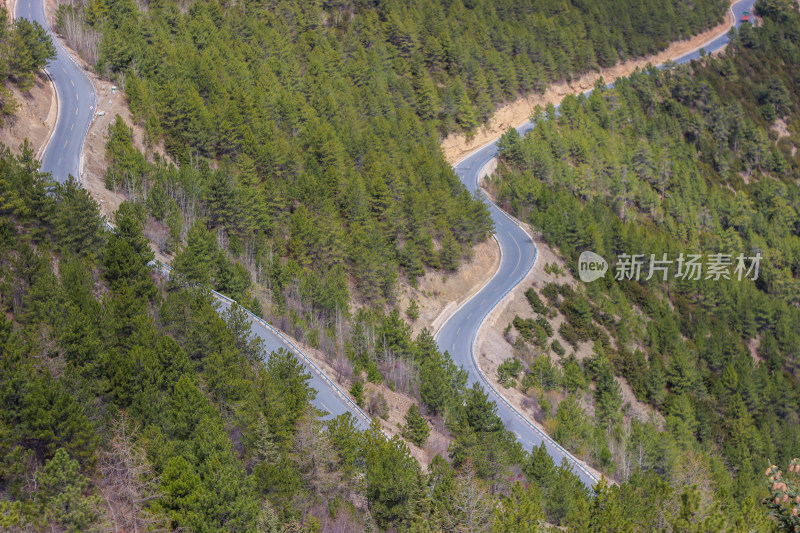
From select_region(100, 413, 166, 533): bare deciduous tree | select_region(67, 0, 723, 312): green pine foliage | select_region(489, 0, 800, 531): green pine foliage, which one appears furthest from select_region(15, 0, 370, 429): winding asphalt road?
select_region(489, 0, 800, 531): green pine foliage

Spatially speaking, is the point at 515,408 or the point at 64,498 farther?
the point at 515,408

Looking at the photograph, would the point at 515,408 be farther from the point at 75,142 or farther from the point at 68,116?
the point at 68,116

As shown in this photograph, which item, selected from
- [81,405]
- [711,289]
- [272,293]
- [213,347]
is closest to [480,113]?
[711,289]

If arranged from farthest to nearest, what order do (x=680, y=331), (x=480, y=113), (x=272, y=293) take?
1. (x=480, y=113)
2. (x=680, y=331)
3. (x=272, y=293)

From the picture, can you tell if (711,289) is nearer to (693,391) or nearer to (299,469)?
(693,391)

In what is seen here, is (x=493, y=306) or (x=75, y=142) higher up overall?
(x=75, y=142)

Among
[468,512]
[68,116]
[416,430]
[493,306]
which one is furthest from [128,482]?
[493,306]

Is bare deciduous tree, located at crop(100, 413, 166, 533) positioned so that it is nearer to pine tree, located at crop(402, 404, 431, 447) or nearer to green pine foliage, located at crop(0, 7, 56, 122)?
pine tree, located at crop(402, 404, 431, 447)
